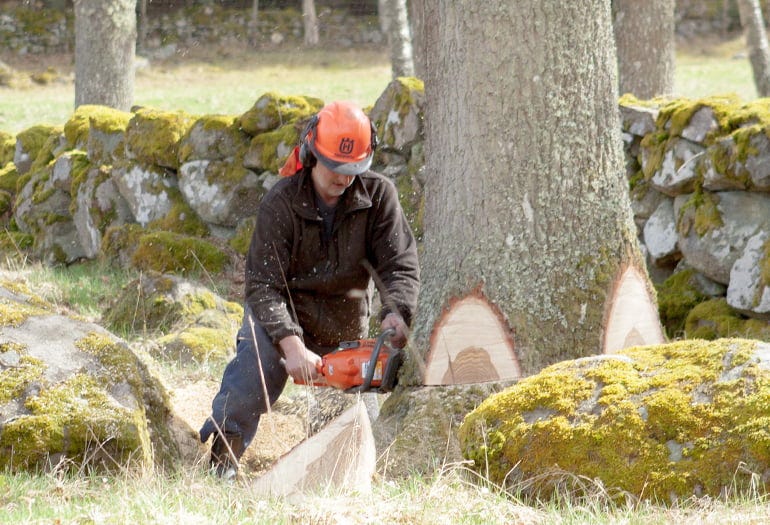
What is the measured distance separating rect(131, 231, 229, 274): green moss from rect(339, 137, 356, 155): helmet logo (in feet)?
15.1

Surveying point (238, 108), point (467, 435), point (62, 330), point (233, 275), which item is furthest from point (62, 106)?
point (467, 435)

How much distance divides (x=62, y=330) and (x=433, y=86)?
2.16 meters

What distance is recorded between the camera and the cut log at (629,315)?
4.50m

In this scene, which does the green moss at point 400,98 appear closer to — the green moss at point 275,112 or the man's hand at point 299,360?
the green moss at point 275,112

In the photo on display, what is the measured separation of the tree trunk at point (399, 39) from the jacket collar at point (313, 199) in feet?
27.1

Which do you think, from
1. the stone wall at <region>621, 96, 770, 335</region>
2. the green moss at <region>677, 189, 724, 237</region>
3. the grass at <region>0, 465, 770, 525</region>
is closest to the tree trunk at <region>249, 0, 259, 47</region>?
the stone wall at <region>621, 96, 770, 335</region>

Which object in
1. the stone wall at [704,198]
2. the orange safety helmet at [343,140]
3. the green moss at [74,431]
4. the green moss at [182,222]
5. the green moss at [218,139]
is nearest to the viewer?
the green moss at [74,431]

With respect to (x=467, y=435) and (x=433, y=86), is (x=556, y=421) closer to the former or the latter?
(x=467, y=435)

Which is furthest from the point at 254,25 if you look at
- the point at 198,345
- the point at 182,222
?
the point at 198,345

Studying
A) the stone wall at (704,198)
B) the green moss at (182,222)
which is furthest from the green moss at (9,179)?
the stone wall at (704,198)

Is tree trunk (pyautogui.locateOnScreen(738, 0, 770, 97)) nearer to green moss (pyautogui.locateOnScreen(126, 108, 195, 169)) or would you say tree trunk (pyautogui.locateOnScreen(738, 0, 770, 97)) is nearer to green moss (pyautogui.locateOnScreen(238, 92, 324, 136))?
green moss (pyautogui.locateOnScreen(238, 92, 324, 136))

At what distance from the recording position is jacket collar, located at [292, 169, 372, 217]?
14.9 feet

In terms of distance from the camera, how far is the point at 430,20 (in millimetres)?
4637

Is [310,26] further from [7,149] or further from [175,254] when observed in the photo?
[175,254]
